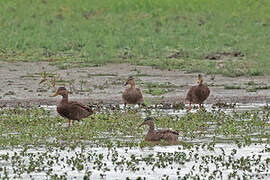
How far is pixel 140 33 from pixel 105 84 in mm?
10022

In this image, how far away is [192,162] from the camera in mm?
13984

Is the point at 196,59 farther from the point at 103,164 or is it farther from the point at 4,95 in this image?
the point at 103,164

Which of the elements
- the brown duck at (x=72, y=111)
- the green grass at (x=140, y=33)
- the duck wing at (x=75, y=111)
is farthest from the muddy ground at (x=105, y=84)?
the duck wing at (x=75, y=111)

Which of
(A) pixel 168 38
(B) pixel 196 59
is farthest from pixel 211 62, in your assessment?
(A) pixel 168 38

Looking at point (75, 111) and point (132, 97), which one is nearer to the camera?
point (75, 111)

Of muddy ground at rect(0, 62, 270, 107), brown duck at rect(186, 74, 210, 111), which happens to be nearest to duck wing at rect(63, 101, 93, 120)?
brown duck at rect(186, 74, 210, 111)

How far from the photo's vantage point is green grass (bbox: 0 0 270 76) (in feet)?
92.3

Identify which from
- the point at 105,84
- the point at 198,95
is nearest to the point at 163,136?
the point at 198,95

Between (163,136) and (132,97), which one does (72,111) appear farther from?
(132,97)

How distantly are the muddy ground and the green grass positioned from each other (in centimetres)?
75

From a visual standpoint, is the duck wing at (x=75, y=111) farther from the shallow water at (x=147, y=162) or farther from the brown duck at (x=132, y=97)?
the brown duck at (x=132, y=97)

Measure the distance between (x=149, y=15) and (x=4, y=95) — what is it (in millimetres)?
16478

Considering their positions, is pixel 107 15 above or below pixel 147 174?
above

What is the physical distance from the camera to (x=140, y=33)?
33844 mm
